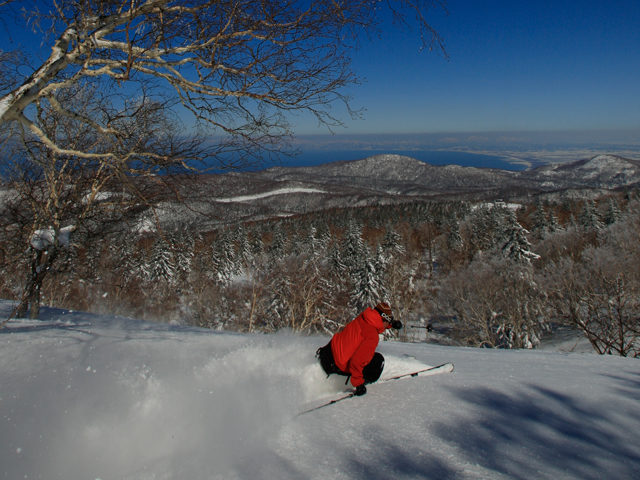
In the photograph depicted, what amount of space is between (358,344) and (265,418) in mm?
1062

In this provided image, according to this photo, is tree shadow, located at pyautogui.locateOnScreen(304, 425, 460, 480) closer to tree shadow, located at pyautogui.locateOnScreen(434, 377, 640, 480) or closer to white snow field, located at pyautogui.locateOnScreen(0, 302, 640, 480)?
white snow field, located at pyautogui.locateOnScreen(0, 302, 640, 480)

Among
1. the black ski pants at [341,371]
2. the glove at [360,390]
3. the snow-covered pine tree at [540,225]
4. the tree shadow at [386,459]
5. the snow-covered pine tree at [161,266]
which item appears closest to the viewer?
the tree shadow at [386,459]

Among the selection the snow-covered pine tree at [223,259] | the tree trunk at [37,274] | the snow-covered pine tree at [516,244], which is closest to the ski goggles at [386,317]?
the tree trunk at [37,274]

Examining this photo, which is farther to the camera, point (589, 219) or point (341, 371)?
point (589, 219)

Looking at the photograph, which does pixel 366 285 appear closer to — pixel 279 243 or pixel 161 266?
pixel 161 266

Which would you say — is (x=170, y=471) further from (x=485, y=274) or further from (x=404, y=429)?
(x=485, y=274)

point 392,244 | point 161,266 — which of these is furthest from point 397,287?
point 161,266

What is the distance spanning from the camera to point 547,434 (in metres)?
2.62

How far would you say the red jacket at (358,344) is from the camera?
3.16 meters

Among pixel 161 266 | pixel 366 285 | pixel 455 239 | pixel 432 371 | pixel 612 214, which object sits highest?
pixel 432 371

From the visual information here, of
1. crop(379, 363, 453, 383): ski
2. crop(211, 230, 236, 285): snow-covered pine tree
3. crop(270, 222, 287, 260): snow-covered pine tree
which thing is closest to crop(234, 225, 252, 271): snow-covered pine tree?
crop(211, 230, 236, 285): snow-covered pine tree

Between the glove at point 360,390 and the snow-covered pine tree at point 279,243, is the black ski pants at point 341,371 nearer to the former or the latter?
the glove at point 360,390

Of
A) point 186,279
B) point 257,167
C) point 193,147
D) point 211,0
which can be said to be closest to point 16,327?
point 193,147

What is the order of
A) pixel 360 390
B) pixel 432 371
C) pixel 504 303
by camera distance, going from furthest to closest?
1. pixel 504 303
2. pixel 432 371
3. pixel 360 390
